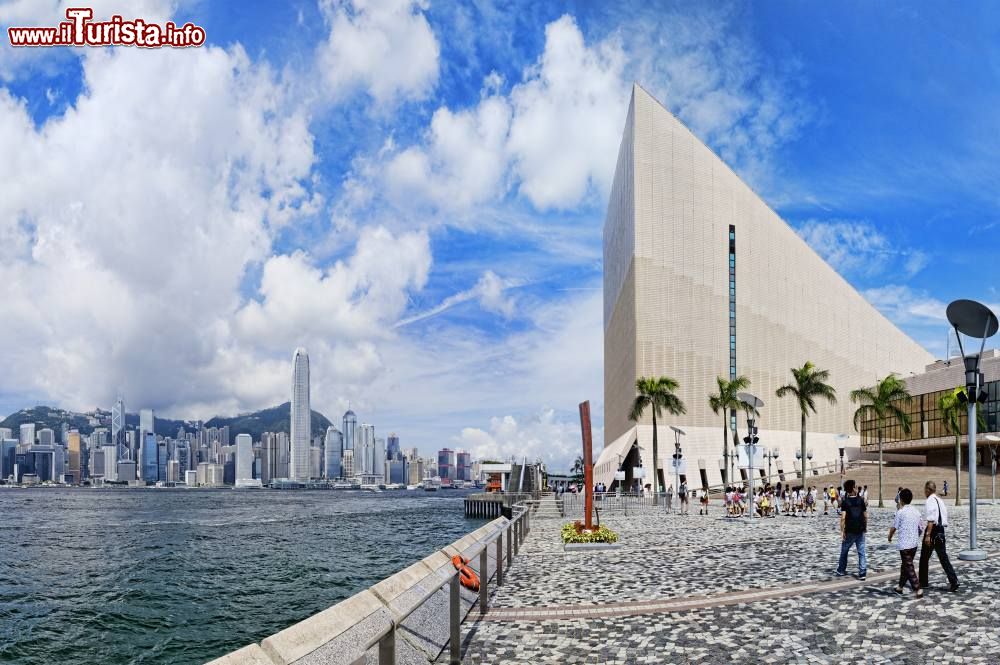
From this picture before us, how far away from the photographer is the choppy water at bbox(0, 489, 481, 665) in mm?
18922

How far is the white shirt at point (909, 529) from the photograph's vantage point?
10617mm

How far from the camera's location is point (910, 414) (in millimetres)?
78375

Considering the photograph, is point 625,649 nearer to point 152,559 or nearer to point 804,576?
point 804,576

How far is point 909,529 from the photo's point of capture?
10656mm

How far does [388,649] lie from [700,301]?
67.2 metres

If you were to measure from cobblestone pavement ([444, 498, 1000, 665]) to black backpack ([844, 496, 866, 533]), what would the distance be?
0.80m

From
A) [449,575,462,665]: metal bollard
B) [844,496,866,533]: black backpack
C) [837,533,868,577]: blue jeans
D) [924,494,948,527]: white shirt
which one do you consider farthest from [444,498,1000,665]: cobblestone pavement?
[924,494,948,527]: white shirt

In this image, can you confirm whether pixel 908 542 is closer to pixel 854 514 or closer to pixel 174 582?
pixel 854 514

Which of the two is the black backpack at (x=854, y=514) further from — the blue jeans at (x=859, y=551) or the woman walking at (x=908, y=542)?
the woman walking at (x=908, y=542)

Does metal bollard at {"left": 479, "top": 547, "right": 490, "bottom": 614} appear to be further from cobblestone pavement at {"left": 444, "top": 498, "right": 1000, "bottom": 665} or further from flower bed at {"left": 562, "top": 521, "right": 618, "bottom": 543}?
flower bed at {"left": 562, "top": 521, "right": 618, "bottom": 543}

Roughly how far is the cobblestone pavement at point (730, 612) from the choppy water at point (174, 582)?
9406 mm

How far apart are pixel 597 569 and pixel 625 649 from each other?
663cm

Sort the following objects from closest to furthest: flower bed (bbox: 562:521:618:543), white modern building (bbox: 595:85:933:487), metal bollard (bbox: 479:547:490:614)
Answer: metal bollard (bbox: 479:547:490:614), flower bed (bbox: 562:521:618:543), white modern building (bbox: 595:85:933:487)

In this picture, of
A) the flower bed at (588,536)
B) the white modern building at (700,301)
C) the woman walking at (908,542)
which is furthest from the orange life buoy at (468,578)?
the white modern building at (700,301)
